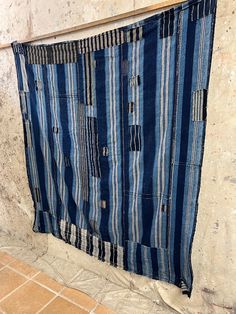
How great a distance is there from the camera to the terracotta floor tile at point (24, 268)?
1857 mm

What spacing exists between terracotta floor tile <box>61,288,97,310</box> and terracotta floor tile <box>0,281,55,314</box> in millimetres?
100

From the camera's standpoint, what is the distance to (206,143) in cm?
119

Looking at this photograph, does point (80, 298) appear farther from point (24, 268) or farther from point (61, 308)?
point (24, 268)

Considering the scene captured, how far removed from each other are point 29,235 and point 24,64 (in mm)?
1424

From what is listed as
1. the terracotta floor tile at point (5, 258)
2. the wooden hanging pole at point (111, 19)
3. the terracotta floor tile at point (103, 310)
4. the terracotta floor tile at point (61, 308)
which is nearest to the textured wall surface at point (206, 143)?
the wooden hanging pole at point (111, 19)

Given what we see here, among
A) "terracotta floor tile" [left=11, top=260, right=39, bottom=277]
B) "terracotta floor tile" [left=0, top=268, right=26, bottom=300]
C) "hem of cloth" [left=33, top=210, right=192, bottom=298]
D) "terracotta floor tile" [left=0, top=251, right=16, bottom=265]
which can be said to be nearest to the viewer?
"hem of cloth" [left=33, top=210, right=192, bottom=298]

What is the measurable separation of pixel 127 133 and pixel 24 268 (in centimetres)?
140

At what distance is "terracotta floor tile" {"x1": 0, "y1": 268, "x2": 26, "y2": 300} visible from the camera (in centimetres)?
170

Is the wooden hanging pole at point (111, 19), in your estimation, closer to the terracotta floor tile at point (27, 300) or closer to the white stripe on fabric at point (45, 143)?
the white stripe on fabric at point (45, 143)

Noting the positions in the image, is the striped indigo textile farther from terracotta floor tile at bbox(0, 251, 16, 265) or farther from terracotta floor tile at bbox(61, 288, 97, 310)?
terracotta floor tile at bbox(0, 251, 16, 265)

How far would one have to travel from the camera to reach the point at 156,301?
154cm

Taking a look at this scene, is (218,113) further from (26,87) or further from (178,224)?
(26,87)

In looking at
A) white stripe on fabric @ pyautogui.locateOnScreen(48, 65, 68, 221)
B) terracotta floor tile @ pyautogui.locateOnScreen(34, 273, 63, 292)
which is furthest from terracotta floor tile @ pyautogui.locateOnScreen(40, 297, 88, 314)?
white stripe on fabric @ pyautogui.locateOnScreen(48, 65, 68, 221)

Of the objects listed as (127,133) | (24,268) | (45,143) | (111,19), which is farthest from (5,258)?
(111,19)
